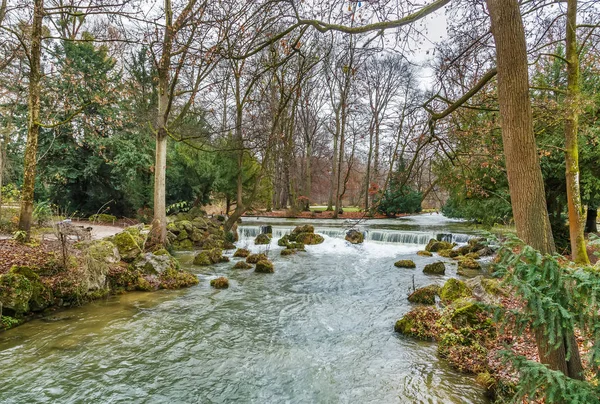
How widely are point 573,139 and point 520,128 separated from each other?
5441 millimetres

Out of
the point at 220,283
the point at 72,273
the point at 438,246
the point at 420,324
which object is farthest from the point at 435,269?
the point at 72,273

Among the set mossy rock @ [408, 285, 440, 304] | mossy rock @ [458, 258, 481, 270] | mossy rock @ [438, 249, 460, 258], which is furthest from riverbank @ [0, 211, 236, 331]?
mossy rock @ [438, 249, 460, 258]

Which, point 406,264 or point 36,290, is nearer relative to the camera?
point 36,290

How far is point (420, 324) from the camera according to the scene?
19.2ft

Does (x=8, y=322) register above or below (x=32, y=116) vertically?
below

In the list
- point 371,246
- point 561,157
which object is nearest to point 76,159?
point 371,246

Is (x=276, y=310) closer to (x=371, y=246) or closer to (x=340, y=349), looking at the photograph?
(x=340, y=349)

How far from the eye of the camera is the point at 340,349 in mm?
5363

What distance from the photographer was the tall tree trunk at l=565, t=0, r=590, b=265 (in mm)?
6137

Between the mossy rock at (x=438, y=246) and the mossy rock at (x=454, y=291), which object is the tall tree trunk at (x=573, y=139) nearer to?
the mossy rock at (x=454, y=291)

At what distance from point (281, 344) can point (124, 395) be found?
2385mm

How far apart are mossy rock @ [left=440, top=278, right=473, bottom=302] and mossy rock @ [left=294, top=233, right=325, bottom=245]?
8117 mm

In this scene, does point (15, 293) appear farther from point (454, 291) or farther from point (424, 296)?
point (454, 291)

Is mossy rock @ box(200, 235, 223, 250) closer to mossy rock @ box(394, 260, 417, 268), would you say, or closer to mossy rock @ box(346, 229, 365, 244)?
mossy rock @ box(346, 229, 365, 244)
